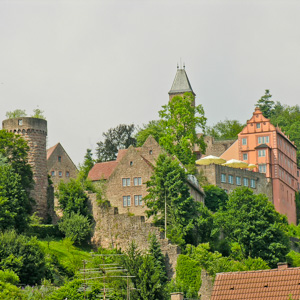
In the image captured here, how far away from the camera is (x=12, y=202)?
233ft

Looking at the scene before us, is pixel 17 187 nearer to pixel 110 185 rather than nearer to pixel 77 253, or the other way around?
pixel 77 253

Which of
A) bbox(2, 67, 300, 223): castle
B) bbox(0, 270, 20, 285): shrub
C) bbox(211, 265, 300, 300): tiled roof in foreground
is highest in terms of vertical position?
bbox(2, 67, 300, 223): castle

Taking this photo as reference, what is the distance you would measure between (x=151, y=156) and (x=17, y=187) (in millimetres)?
18920

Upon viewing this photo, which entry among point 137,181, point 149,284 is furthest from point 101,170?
point 149,284

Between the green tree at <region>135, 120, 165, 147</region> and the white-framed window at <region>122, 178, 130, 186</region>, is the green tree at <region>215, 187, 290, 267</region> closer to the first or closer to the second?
the white-framed window at <region>122, 178, 130, 186</region>

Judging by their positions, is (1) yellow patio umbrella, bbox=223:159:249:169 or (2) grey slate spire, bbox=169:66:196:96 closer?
(1) yellow patio umbrella, bbox=223:159:249:169

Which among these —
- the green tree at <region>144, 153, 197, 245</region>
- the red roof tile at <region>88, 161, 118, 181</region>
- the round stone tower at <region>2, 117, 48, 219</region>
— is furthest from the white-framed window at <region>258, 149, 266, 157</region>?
the round stone tower at <region>2, 117, 48, 219</region>

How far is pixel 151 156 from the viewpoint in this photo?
88.9m

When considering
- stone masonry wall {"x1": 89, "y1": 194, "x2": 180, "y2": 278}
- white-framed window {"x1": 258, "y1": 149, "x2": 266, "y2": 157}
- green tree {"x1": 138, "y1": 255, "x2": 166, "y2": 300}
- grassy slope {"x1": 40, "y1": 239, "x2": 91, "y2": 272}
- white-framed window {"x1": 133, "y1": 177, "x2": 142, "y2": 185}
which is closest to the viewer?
green tree {"x1": 138, "y1": 255, "x2": 166, "y2": 300}

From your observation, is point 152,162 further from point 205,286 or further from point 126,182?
point 205,286

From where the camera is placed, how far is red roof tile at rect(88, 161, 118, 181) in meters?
Answer: 97.2

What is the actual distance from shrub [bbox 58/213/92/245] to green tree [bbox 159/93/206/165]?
21597 millimetres

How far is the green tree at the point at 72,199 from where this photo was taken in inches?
3034

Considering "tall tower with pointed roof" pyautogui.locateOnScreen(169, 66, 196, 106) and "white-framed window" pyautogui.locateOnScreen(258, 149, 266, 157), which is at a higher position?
"tall tower with pointed roof" pyautogui.locateOnScreen(169, 66, 196, 106)
